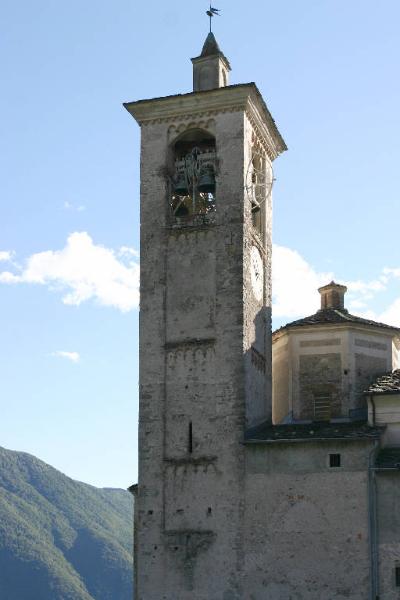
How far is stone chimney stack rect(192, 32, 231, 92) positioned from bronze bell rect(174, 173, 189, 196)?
3.01 meters

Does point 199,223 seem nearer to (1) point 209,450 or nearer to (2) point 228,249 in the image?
(2) point 228,249

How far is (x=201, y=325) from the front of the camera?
31.4 meters

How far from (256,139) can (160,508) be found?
1200 centimetres

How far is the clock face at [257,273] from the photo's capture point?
3270cm

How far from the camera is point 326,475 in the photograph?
28953 mm

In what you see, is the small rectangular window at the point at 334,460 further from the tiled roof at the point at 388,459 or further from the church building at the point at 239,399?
the tiled roof at the point at 388,459

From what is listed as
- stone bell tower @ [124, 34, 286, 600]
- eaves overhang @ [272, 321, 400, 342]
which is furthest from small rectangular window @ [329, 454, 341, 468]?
eaves overhang @ [272, 321, 400, 342]

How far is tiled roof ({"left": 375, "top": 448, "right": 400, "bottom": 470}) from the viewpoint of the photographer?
2827 centimetres

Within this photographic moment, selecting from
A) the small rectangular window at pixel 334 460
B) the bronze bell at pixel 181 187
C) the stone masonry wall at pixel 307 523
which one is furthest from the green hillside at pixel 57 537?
the small rectangular window at pixel 334 460

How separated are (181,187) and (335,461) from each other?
9794mm

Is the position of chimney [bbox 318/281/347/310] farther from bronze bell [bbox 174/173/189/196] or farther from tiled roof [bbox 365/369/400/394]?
bronze bell [bbox 174/173/189/196]

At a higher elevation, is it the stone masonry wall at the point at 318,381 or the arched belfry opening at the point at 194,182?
the arched belfry opening at the point at 194,182

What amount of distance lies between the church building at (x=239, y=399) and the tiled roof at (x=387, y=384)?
3.5 inches

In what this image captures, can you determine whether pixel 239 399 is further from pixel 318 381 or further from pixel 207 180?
pixel 207 180
